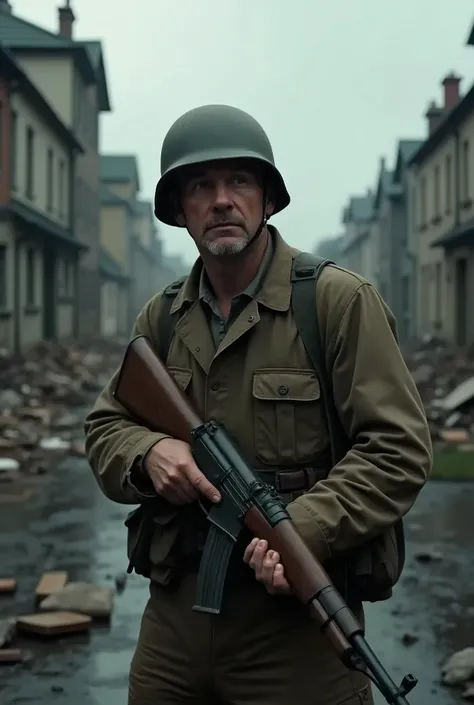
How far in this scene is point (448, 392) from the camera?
697 inches

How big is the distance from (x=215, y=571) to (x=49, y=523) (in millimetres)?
6185

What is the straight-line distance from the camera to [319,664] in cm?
232

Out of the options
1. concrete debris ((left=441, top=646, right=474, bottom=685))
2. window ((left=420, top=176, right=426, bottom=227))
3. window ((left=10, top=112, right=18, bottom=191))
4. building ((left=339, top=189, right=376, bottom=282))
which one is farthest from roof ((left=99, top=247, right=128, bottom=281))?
concrete debris ((left=441, top=646, right=474, bottom=685))

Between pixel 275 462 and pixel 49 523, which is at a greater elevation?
pixel 275 462

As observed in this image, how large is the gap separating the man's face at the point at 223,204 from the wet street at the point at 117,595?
2.79 meters

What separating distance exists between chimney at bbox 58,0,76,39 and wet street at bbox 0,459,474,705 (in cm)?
3028

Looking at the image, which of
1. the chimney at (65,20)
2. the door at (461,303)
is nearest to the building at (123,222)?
the chimney at (65,20)

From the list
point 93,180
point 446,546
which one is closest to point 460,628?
point 446,546

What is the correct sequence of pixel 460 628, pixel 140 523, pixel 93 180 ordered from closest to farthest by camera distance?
pixel 140 523, pixel 460 628, pixel 93 180

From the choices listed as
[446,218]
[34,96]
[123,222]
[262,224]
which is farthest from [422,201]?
[262,224]

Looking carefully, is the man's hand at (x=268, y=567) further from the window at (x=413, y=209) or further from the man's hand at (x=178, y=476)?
the window at (x=413, y=209)

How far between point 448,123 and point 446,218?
3.09 m

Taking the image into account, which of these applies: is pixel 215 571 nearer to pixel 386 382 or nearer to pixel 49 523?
pixel 386 382

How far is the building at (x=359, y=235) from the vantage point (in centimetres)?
5684
